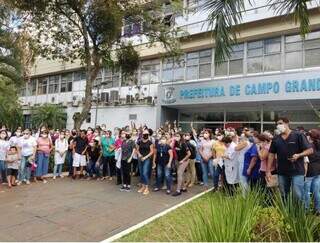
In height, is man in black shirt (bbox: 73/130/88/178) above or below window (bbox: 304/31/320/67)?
below

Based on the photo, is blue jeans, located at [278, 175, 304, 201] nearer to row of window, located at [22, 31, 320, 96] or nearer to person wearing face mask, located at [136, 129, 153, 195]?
person wearing face mask, located at [136, 129, 153, 195]

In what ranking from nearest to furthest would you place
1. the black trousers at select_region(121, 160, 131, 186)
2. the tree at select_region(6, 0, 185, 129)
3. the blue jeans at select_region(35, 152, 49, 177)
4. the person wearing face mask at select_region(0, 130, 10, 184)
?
the black trousers at select_region(121, 160, 131, 186), the person wearing face mask at select_region(0, 130, 10, 184), the blue jeans at select_region(35, 152, 49, 177), the tree at select_region(6, 0, 185, 129)

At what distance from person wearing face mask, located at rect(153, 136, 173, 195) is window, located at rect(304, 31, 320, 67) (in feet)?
33.9

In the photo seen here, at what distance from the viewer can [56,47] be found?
1855cm

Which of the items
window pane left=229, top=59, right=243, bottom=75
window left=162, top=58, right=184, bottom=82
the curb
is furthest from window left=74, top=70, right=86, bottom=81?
the curb

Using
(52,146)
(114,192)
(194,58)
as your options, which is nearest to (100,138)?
(52,146)

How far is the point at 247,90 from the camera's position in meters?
19.7

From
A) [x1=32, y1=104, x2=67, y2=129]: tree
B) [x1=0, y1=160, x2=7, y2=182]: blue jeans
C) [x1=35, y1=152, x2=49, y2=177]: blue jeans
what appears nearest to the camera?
[x1=0, y1=160, x2=7, y2=182]: blue jeans

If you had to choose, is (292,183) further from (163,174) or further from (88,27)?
(88,27)

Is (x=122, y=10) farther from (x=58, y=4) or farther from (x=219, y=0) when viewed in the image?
(x=219, y=0)

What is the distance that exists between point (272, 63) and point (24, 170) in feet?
43.0

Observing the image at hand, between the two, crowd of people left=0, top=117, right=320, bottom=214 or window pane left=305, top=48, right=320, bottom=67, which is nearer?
crowd of people left=0, top=117, right=320, bottom=214

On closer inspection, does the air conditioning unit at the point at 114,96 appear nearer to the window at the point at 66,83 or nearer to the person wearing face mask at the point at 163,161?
the window at the point at 66,83

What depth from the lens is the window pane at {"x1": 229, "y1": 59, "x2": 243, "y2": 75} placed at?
69.9 feet
